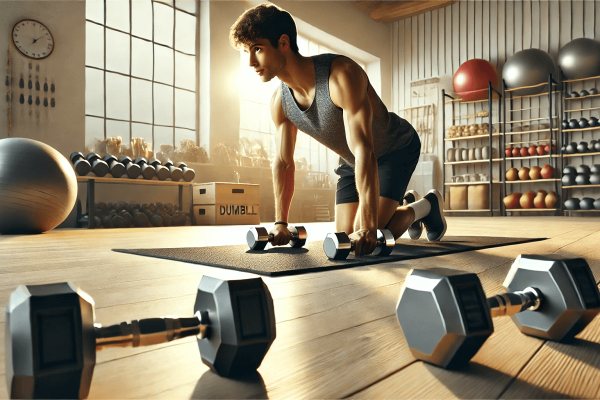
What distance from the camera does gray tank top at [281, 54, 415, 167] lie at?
71.2 inches

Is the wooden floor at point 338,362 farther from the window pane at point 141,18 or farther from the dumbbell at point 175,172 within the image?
the window pane at point 141,18

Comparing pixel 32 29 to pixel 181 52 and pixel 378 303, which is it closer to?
pixel 181 52

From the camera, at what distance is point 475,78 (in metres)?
7.34

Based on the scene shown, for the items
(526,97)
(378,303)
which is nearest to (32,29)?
(378,303)

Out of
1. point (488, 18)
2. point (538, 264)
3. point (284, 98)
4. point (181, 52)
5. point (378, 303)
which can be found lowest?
point (378, 303)

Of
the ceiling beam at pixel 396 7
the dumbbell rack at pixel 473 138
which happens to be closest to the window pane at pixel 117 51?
the ceiling beam at pixel 396 7

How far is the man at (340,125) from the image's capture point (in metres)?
1.64

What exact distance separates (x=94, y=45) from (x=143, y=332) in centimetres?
545

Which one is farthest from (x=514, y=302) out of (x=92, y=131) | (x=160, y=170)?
(x=92, y=131)

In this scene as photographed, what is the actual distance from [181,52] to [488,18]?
18.0 feet

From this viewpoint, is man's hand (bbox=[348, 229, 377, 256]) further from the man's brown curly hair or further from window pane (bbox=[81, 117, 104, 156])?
window pane (bbox=[81, 117, 104, 156])

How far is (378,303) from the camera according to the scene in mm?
884

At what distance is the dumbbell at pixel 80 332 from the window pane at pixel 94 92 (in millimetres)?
5156

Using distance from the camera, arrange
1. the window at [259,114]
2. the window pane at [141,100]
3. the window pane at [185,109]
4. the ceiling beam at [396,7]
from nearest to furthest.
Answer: the window pane at [141,100] < the window pane at [185,109] < the window at [259,114] < the ceiling beam at [396,7]
